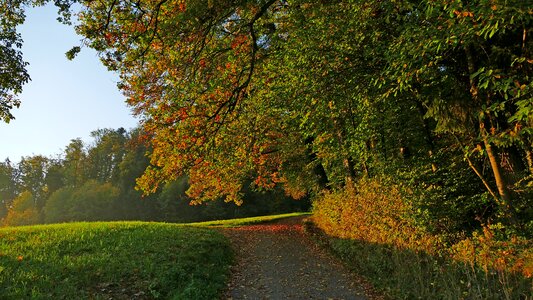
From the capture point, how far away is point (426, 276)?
24.3 ft

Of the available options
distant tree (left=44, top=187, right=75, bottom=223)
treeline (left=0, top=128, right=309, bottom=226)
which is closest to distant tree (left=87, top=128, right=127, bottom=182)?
treeline (left=0, top=128, right=309, bottom=226)

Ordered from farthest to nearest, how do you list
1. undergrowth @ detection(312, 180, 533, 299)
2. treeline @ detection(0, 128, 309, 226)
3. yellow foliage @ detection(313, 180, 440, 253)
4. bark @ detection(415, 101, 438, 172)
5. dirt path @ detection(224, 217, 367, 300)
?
1. treeline @ detection(0, 128, 309, 226)
2. bark @ detection(415, 101, 438, 172)
3. dirt path @ detection(224, 217, 367, 300)
4. yellow foliage @ detection(313, 180, 440, 253)
5. undergrowth @ detection(312, 180, 533, 299)

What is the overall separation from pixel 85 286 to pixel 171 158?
693 cm

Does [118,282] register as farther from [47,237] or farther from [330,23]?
[330,23]

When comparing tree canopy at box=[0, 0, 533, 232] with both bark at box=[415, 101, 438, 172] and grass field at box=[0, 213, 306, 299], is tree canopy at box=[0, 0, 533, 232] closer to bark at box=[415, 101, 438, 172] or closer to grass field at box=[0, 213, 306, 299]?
bark at box=[415, 101, 438, 172]

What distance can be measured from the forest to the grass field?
3.43 meters

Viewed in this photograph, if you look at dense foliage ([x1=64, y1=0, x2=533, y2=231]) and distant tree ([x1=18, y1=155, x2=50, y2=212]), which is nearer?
dense foliage ([x1=64, y1=0, x2=533, y2=231])

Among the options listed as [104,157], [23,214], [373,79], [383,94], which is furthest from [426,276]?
[104,157]

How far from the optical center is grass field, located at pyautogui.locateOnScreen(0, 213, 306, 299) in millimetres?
7268

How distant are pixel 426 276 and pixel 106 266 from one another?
7447 mm

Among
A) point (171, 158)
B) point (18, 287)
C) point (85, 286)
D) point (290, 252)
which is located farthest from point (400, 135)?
point (18, 287)

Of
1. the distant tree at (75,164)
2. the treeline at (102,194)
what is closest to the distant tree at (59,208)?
the treeline at (102,194)

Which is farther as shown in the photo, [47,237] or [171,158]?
[171,158]

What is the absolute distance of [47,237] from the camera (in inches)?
466
